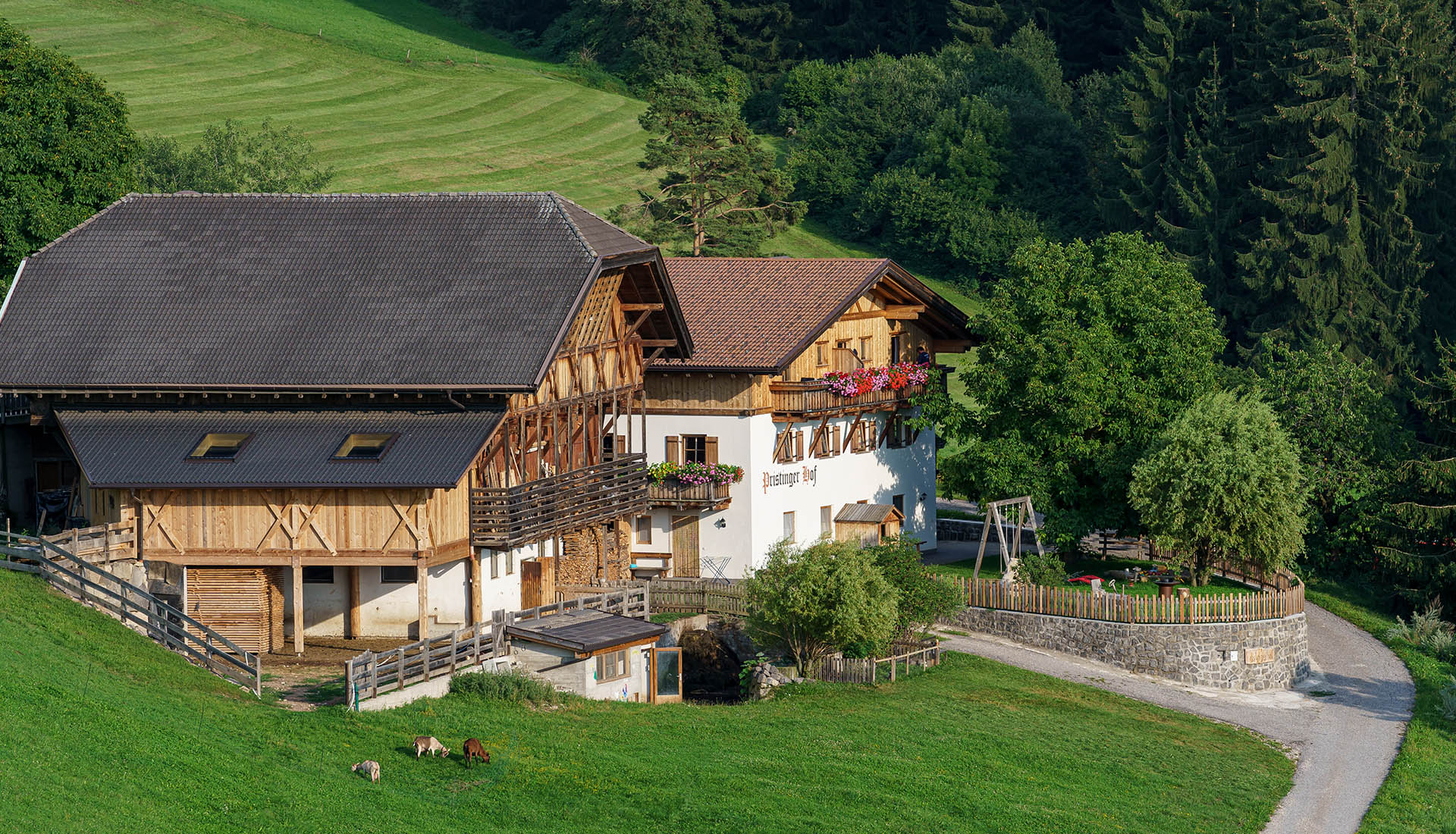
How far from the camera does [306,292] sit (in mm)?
47938

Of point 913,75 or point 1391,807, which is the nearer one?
point 1391,807

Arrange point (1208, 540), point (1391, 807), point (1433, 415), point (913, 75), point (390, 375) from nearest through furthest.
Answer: point (1391, 807) → point (390, 375) → point (1208, 540) → point (1433, 415) → point (913, 75)

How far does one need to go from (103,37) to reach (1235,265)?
68.2m

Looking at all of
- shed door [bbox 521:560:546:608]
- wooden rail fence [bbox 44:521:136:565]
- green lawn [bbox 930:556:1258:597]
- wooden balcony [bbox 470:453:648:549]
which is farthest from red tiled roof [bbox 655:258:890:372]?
wooden rail fence [bbox 44:521:136:565]

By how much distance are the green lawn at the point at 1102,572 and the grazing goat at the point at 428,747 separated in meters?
19.8

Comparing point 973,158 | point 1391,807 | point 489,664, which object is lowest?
point 1391,807

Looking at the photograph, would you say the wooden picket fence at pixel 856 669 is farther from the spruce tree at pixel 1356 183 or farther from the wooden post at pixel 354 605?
the spruce tree at pixel 1356 183

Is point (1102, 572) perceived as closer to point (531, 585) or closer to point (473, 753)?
point (531, 585)

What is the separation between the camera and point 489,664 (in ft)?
140

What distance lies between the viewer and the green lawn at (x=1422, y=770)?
133ft

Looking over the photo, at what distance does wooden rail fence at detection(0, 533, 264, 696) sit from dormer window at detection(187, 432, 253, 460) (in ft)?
11.2

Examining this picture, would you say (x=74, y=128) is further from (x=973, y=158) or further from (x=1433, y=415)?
(x=973, y=158)

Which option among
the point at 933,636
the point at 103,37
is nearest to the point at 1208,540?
the point at 933,636

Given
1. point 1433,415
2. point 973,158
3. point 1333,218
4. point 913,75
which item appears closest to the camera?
point 1433,415
